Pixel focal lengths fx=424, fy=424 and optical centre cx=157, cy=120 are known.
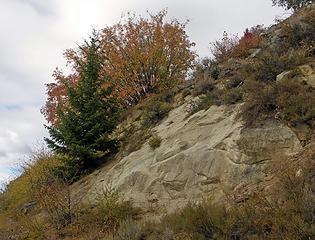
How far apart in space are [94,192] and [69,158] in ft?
9.27

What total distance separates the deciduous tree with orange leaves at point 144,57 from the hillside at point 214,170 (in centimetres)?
615

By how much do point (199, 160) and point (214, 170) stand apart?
70 centimetres

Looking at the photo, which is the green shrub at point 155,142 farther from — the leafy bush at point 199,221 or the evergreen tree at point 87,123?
the leafy bush at point 199,221

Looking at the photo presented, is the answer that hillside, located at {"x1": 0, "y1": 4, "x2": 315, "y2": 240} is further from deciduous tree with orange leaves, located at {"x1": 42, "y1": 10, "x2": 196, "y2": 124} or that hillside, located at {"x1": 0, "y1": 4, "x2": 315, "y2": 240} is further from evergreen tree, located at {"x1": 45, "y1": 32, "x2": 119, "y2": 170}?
deciduous tree with orange leaves, located at {"x1": 42, "y1": 10, "x2": 196, "y2": 124}

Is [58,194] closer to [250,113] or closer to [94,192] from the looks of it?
[94,192]

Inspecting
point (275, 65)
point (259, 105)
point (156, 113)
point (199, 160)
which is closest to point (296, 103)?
point (259, 105)

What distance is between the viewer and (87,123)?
637 inches

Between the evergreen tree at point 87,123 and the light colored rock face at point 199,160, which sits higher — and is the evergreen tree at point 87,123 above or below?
above

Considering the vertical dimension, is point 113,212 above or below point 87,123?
below

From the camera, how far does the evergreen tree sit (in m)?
16.0

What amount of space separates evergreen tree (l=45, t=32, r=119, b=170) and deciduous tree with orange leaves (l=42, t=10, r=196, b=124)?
392 centimetres

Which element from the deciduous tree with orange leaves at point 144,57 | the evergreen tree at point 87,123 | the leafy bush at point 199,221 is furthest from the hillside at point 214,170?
the deciduous tree with orange leaves at point 144,57

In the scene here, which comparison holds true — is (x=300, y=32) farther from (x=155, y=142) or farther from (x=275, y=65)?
(x=155, y=142)

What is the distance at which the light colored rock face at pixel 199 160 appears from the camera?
31.4ft
